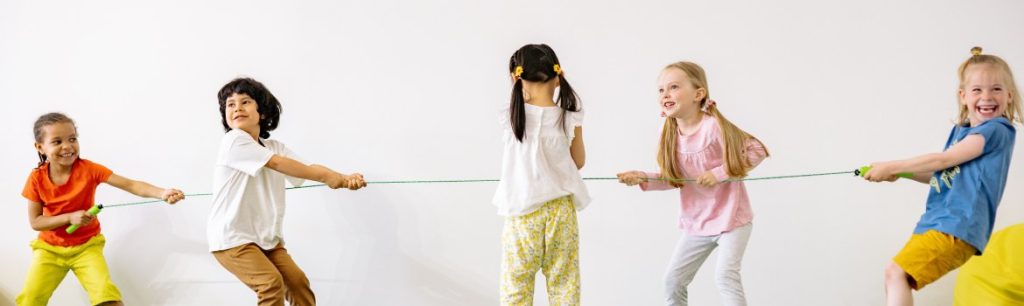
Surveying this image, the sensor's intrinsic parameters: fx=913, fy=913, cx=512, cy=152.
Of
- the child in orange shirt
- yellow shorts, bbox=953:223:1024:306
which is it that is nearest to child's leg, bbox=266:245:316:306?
the child in orange shirt

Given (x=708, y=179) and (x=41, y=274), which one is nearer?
(x=708, y=179)

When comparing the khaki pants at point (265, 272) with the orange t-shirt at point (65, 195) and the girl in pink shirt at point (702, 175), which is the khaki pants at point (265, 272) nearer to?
the orange t-shirt at point (65, 195)

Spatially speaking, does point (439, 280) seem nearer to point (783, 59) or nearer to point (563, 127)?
point (563, 127)

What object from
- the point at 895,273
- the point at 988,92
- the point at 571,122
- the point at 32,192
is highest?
the point at 988,92

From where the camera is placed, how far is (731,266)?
3.06m

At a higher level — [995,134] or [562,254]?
[995,134]

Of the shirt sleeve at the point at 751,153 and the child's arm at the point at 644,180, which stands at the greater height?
the shirt sleeve at the point at 751,153

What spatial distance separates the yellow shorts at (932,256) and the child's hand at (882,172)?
224mm

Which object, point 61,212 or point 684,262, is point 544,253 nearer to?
point 684,262

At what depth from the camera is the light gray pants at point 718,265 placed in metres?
3.05

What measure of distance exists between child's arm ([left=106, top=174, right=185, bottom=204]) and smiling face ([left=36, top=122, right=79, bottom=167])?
19cm

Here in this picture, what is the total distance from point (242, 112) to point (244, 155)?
0.22 metres

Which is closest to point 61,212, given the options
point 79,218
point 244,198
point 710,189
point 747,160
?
point 79,218

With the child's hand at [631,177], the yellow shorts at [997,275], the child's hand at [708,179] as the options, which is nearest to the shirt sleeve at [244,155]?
the child's hand at [631,177]
